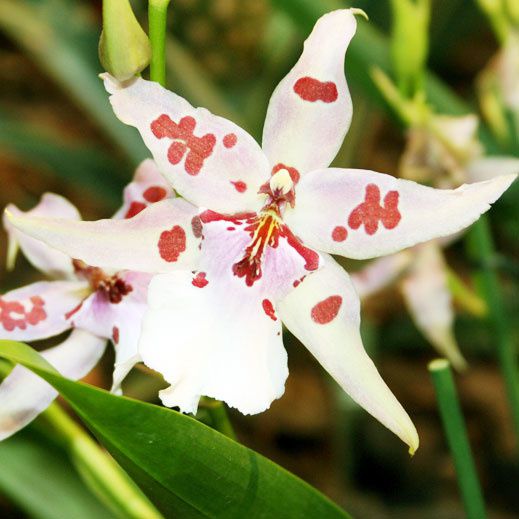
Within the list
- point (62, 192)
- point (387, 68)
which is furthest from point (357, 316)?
point (62, 192)

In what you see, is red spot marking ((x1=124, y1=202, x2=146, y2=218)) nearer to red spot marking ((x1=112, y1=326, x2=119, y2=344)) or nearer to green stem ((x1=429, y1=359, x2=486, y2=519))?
red spot marking ((x1=112, y1=326, x2=119, y2=344))

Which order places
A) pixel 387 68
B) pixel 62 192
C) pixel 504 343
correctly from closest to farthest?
pixel 504 343 < pixel 387 68 < pixel 62 192

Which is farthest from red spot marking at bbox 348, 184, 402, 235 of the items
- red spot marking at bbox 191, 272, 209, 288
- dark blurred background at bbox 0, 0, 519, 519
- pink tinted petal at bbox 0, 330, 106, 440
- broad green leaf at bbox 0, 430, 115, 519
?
dark blurred background at bbox 0, 0, 519, 519

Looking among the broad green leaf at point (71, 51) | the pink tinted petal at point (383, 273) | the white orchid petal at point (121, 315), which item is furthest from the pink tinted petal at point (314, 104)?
the broad green leaf at point (71, 51)

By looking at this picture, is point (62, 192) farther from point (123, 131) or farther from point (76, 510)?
point (76, 510)

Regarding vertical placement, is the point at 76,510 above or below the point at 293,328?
below

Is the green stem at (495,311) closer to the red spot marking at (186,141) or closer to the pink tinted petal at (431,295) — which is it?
the pink tinted petal at (431,295)
